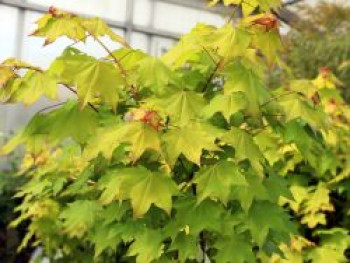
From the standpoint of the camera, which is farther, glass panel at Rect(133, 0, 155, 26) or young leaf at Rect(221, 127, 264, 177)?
glass panel at Rect(133, 0, 155, 26)

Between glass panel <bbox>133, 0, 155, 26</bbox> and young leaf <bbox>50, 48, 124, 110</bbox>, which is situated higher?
glass panel <bbox>133, 0, 155, 26</bbox>

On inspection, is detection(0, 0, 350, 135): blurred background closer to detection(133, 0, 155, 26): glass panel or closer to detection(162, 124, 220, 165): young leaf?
detection(133, 0, 155, 26): glass panel

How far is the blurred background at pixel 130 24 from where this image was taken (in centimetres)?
535

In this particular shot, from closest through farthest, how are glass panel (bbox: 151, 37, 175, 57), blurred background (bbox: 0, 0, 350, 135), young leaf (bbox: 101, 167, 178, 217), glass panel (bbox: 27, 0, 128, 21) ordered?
young leaf (bbox: 101, 167, 178, 217) < blurred background (bbox: 0, 0, 350, 135) < glass panel (bbox: 27, 0, 128, 21) < glass panel (bbox: 151, 37, 175, 57)

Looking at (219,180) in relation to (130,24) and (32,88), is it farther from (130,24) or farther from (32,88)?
(130,24)

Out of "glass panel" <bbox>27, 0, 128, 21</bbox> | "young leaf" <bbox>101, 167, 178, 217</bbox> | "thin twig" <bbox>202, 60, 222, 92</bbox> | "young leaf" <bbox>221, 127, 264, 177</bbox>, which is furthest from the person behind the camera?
"glass panel" <bbox>27, 0, 128, 21</bbox>

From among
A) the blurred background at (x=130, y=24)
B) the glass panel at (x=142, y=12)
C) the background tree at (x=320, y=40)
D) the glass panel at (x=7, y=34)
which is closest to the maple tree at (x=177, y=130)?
the background tree at (x=320, y=40)

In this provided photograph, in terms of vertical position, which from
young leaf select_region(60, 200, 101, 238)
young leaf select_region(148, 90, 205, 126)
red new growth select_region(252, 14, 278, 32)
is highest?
red new growth select_region(252, 14, 278, 32)

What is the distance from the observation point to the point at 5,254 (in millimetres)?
4992

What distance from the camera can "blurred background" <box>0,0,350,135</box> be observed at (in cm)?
535

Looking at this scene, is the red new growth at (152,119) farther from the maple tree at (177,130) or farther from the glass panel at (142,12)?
the glass panel at (142,12)

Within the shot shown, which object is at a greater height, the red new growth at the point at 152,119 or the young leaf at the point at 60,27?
the young leaf at the point at 60,27

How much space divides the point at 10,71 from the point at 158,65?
1.20ft

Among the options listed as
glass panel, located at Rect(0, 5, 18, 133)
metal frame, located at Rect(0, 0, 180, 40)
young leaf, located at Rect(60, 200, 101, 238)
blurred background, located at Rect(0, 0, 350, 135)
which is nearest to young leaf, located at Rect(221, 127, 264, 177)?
young leaf, located at Rect(60, 200, 101, 238)
